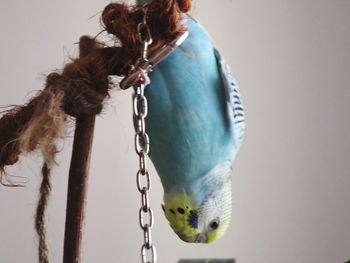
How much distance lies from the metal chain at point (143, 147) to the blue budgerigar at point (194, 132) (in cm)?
3

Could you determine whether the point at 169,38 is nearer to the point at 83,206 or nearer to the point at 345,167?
the point at 83,206

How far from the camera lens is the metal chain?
0.25m

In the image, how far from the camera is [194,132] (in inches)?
13.2

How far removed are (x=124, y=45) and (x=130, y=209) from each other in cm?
48

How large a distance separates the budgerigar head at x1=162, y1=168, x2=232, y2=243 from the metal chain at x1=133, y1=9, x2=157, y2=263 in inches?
2.5

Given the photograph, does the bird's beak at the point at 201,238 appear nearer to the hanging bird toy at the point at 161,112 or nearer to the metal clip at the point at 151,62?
the hanging bird toy at the point at 161,112

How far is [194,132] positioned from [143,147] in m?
0.07

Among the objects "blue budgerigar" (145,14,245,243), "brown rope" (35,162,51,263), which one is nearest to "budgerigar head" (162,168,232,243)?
"blue budgerigar" (145,14,245,243)

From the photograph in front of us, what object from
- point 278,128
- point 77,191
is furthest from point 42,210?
point 278,128

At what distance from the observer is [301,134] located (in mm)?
852

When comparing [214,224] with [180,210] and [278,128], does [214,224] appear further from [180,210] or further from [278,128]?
[278,128]

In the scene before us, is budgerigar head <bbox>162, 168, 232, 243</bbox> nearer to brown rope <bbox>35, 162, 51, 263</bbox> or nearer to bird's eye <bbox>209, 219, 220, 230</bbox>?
bird's eye <bbox>209, 219, 220, 230</bbox>

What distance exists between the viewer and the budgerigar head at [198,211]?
34cm

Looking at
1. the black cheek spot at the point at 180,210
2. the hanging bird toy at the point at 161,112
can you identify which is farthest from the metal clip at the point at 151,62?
the black cheek spot at the point at 180,210
